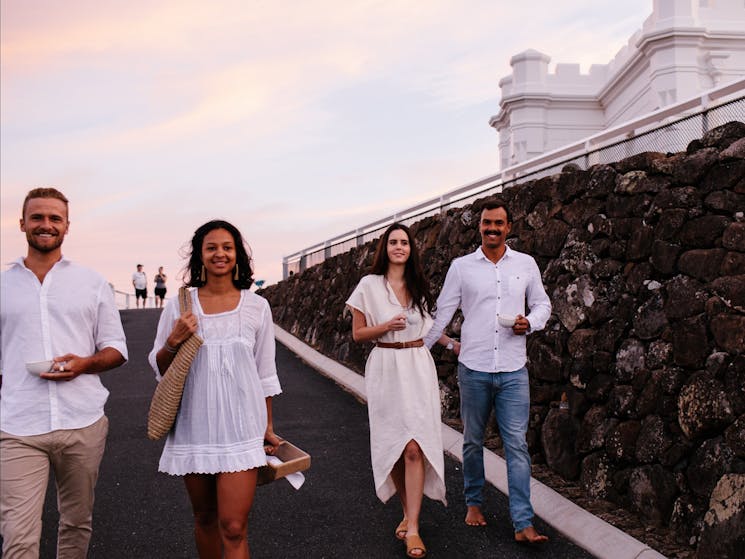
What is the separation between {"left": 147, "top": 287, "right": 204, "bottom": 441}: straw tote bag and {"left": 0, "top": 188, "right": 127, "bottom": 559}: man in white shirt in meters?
0.40

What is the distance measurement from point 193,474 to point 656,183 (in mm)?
4873

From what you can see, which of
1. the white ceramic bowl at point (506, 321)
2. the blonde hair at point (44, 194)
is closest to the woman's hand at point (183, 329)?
the blonde hair at point (44, 194)

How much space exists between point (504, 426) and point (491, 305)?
2.85 feet

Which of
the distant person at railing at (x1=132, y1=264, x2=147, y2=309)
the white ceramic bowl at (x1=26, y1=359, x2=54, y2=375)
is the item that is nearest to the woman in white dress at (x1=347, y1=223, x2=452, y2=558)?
the white ceramic bowl at (x1=26, y1=359, x2=54, y2=375)

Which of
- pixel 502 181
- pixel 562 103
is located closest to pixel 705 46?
pixel 562 103

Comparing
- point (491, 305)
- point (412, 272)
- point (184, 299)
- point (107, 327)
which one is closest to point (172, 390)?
point (184, 299)

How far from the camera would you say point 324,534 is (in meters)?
5.64

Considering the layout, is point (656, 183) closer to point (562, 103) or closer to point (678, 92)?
point (678, 92)

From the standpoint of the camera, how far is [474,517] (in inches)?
223

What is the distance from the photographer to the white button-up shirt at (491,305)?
5.39 metres

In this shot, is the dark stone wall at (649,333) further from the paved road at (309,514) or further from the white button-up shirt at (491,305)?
the white button-up shirt at (491,305)

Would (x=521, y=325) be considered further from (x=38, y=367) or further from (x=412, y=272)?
(x=38, y=367)

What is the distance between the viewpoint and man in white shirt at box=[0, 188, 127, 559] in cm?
361

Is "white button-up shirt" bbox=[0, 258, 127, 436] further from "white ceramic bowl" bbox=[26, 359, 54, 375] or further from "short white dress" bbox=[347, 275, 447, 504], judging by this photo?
"short white dress" bbox=[347, 275, 447, 504]
